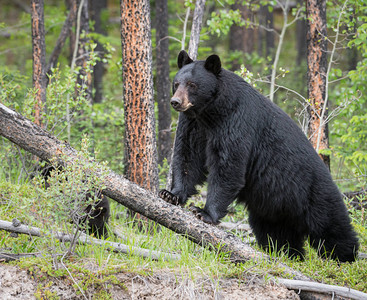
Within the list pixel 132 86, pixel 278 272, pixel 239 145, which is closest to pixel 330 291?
pixel 278 272

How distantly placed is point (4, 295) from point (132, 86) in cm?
316

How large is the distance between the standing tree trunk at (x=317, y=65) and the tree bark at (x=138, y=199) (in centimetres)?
400

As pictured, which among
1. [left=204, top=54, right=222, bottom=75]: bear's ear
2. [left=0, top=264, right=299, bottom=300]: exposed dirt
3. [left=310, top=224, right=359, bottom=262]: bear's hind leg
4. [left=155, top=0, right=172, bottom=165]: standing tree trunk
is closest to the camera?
[left=0, top=264, right=299, bottom=300]: exposed dirt

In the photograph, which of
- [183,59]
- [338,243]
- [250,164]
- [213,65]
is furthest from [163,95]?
[338,243]

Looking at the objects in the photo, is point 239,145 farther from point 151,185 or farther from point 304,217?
point 151,185

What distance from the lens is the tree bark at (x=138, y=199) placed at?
4047mm

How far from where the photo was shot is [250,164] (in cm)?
480

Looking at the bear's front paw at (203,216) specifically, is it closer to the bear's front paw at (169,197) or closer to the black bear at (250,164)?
the black bear at (250,164)

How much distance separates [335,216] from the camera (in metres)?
5.00

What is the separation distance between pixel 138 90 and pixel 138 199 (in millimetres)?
2246

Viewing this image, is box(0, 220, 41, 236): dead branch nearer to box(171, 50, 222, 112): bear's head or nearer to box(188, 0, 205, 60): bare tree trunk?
box(171, 50, 222, 112): bear's head

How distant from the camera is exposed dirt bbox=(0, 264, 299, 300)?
384cm

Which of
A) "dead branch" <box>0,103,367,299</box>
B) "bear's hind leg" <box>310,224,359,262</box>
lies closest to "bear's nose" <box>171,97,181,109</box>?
"dead branch" <box>0,103,367,299</box>

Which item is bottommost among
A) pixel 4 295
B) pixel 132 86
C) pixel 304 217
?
pixel 4 295
